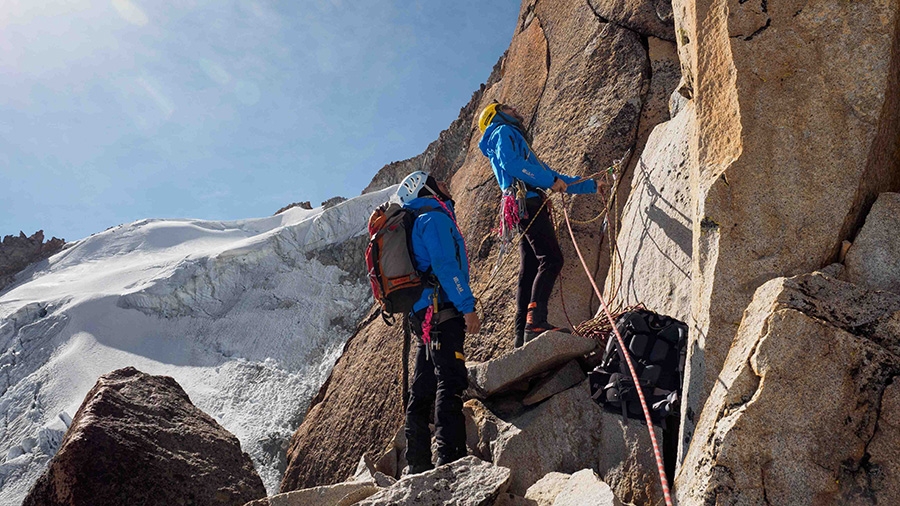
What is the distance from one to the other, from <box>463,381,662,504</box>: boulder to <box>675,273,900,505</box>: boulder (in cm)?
136

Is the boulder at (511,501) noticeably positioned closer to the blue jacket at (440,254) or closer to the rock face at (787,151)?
the rock face at (787,151)

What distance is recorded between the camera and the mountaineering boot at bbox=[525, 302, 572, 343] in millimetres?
5125

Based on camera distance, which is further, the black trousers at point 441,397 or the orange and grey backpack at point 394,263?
the orange and grey backpack at point 394,263

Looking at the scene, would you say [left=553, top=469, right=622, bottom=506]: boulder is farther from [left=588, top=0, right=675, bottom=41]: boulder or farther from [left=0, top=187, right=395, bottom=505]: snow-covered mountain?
[left=0, top=187, right=395, bottom=505]: snow-covered mountain

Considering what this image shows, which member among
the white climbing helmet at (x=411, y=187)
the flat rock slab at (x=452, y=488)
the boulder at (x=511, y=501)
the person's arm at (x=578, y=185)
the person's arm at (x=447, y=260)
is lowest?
the boulder at (x=511, y=501)

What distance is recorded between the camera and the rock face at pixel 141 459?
176 inches

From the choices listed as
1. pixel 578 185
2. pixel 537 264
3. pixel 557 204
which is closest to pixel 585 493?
pixel 537 264

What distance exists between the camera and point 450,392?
13.5 feet

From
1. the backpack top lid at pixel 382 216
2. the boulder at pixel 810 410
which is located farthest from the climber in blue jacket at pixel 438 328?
the boulder at pixel 810 410

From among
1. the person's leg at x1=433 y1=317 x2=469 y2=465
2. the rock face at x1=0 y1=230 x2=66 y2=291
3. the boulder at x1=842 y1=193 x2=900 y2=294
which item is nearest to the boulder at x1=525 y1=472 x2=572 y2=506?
the person's leg at x1=433 y1=317 x2=469 y2=465

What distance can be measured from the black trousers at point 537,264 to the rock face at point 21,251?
109 feet

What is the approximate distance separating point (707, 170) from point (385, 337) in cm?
487

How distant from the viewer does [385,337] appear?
7.37 metres

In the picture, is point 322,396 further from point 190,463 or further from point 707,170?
point 707,170
